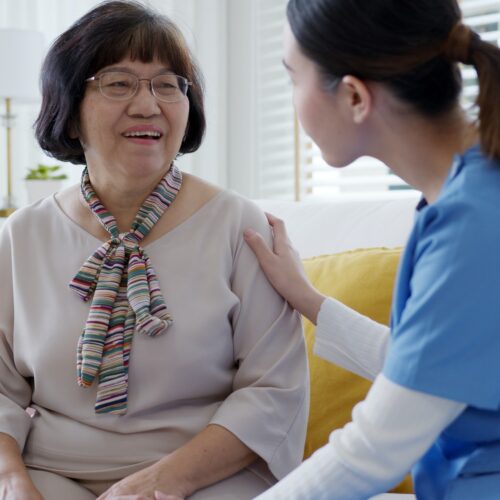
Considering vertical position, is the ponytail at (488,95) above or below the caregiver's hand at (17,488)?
above

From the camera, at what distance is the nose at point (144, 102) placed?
162 cm

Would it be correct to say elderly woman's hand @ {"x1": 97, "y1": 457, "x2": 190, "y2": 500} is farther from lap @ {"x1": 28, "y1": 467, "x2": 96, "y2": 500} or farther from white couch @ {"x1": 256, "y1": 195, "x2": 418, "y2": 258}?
white couch @ {"x1": 256, "y1": 195, "x2": 418, "y2": 258}

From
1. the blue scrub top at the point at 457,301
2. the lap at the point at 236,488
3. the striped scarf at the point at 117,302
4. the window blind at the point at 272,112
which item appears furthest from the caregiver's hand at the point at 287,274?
the window blind at the point at 272,112

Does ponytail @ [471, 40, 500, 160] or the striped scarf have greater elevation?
ponytail @ [471, 40, 500, 160]

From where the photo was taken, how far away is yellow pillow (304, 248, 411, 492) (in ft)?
5.90

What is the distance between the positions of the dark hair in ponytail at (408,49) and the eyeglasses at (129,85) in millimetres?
599

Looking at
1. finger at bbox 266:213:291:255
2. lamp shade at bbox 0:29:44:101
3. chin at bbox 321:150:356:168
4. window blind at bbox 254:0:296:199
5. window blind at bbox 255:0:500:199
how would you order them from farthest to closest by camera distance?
window blind at bbox 254:0:296:199 < window blind at bbox 255:0:500:199 < lamp shade at bbox 0:29:44:101 < finger at bbox 266:213:291:255 < chin at bbox 321:150:356:168

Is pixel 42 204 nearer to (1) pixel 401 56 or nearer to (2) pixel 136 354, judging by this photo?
(2) pixel 136 354

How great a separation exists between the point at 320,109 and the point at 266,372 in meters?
0.56

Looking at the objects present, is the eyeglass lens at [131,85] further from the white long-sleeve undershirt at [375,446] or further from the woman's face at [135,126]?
the white long-sleeve undershirt at [375,446]

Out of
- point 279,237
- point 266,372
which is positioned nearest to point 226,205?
point 279,237

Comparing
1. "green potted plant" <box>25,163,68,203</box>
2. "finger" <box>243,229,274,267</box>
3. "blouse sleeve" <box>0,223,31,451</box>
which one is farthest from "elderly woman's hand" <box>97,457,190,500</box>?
"green potted plant" <box>25,163,68,203</box>

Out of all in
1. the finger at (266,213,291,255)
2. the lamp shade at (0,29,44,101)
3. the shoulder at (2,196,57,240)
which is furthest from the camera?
the lamp shade at (0,29,44,101)

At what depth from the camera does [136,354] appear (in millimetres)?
1548
